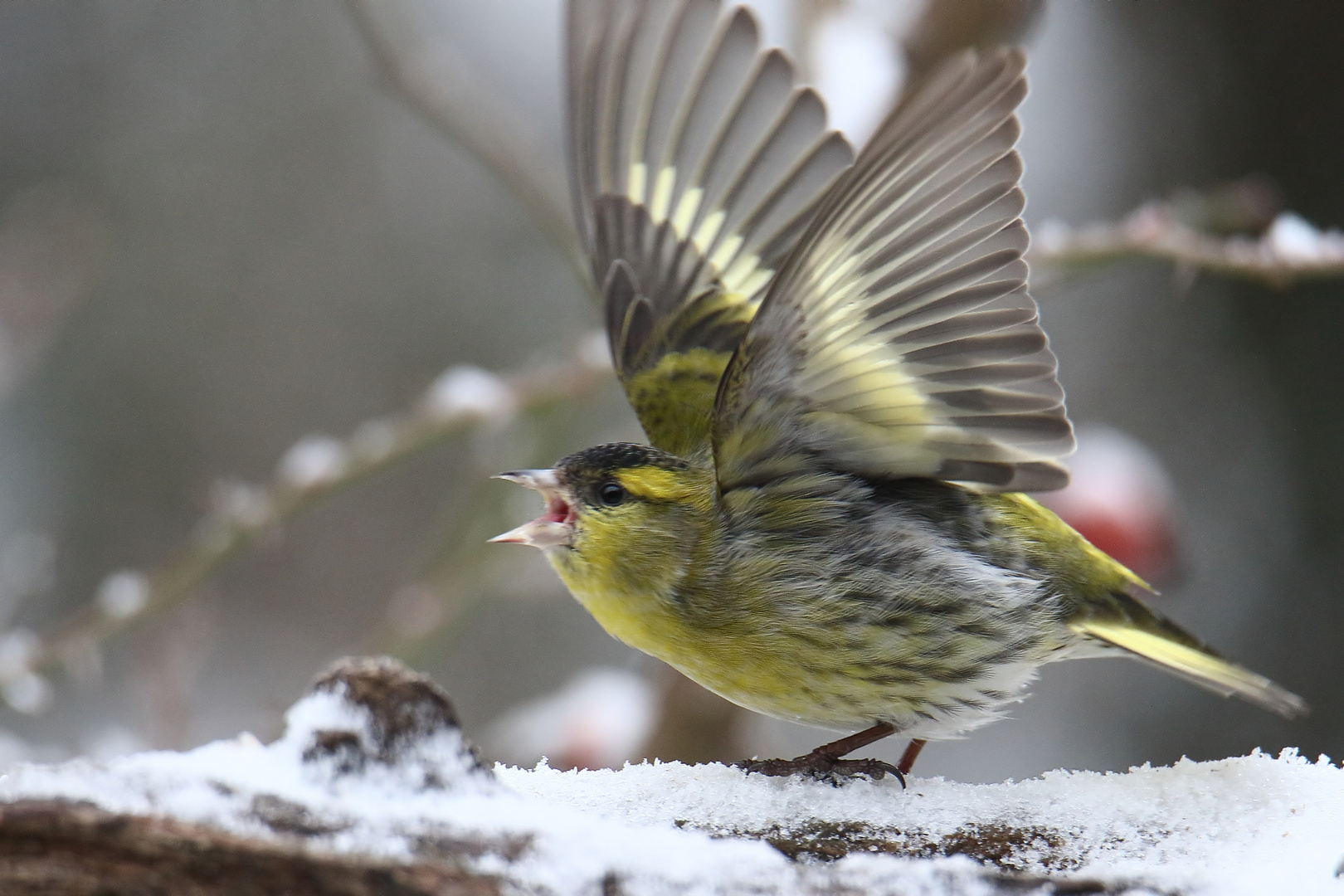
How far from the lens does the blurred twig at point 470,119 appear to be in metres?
3.17

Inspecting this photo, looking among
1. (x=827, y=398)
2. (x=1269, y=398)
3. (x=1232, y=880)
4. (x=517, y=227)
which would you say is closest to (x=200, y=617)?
(x=827, y=398)

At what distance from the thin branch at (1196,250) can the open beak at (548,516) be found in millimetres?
1341

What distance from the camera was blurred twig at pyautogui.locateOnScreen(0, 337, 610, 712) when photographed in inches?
109

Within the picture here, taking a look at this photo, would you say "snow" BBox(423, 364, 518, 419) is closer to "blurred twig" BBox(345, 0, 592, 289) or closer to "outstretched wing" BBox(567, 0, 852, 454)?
"blurred twig" BBox(345, 0, 592, 289)

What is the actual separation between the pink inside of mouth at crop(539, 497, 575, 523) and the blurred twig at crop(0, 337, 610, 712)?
0.80 metres

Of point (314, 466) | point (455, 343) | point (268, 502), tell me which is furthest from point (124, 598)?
point (455, 343)

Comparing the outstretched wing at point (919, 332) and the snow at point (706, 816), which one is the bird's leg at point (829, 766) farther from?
the outstretched wing at point (919, 332)

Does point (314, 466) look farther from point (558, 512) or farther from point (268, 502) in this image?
point (558, 512)

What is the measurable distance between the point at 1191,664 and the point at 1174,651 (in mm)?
41

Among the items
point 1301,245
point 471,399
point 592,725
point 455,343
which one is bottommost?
point 592,725

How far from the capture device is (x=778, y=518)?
6.73 feet

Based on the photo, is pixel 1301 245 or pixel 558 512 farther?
pixel 1301 245

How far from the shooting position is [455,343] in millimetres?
7195

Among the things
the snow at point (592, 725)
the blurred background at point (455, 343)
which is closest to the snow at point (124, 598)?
the blurred background at point (455, 343)
